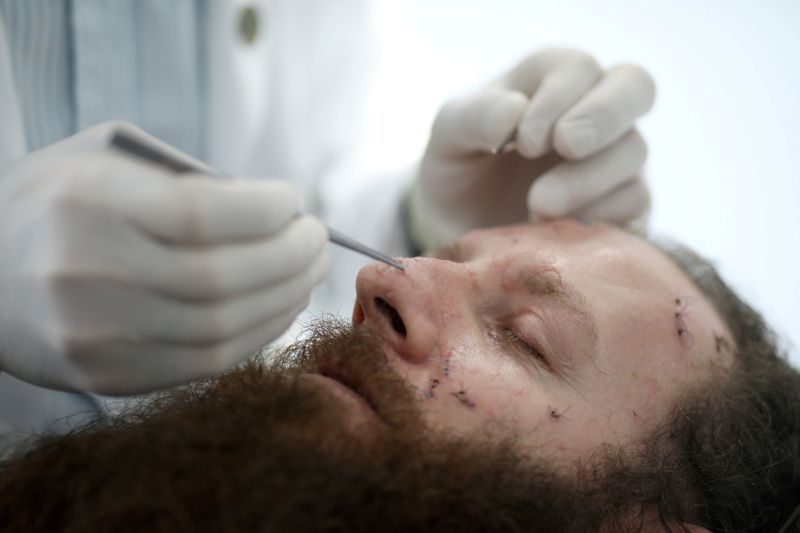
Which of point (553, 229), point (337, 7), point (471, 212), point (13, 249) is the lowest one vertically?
point (471, 212)

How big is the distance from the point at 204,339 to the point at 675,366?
2.22 ft

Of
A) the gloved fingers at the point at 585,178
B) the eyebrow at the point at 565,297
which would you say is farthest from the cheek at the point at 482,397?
the gloved fingers at the point at 585,178

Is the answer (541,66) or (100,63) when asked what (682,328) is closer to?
(541,66)

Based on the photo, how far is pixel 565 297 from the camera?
908 mm

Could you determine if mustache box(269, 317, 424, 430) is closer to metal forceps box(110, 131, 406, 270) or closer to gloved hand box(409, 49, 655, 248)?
metal forceps box(110, 131, 406, 270)

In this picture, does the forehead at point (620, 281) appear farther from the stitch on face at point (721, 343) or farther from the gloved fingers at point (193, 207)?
the gloved fingers at point (193, 207)

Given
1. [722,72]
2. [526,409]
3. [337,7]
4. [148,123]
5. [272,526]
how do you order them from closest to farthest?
[272,526], [526,409], [148,123], [337,7], [722,72]

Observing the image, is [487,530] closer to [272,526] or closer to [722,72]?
[272,526]

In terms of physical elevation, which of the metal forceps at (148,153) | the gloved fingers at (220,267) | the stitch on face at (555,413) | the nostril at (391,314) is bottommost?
the stitch on face at (555,413)

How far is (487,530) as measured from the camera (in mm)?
655

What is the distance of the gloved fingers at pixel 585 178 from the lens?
1.25m

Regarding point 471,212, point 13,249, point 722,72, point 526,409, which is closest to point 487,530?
point 526,409

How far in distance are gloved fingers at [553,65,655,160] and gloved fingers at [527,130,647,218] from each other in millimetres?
29

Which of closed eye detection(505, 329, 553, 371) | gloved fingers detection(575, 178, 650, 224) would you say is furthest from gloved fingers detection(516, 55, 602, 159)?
closed eye detection(505, 329, 553, 371)
